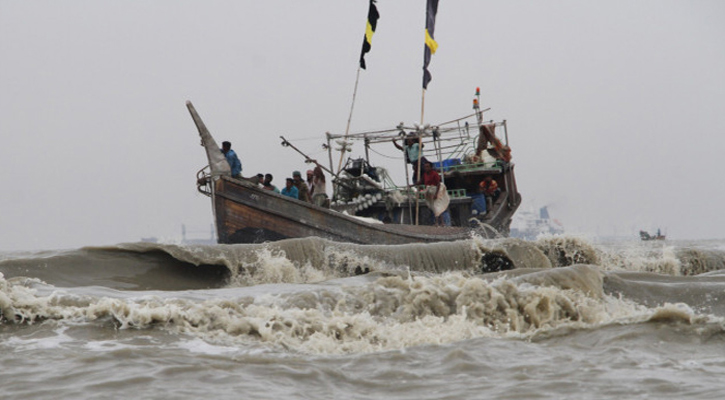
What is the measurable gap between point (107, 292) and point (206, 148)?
810 cm

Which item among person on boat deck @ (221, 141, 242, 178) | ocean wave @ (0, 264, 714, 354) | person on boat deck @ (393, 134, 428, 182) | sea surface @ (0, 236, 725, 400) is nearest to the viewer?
sea surface @ (0, 236, 725, 400)

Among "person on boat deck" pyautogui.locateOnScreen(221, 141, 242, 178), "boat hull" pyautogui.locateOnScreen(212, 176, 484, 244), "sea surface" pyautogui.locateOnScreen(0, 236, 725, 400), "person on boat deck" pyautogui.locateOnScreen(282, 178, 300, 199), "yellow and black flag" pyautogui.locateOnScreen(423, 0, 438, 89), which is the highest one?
"yellow and black flag" pyautogui.locateOnScreen(423, 0, 438, 89)

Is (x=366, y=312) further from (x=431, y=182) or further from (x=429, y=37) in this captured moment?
(x=429, y=37)

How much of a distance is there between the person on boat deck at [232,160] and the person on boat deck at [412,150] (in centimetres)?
418

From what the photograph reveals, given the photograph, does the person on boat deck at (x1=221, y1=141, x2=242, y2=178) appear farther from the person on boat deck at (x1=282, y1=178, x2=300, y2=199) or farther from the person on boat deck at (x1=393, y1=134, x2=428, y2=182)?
the person on boat deck at (x1=393, y1=134, x2=428, y2=182)

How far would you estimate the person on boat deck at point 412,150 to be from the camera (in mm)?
17519

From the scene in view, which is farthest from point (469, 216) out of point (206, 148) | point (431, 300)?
point (431, 300)

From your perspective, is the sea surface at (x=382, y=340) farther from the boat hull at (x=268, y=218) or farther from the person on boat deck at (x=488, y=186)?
the person on boat deck at (x=488, y=186)

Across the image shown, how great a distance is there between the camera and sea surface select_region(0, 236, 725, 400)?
164 inches

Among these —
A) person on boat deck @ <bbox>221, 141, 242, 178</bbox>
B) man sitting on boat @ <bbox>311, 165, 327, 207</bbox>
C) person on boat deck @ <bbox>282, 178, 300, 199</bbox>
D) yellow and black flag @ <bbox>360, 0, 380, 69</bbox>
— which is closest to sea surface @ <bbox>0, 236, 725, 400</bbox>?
person on boat deck @ <bbox>221, 141, 242, 178</bbox>

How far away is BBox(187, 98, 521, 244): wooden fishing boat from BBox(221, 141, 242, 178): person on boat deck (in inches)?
12.9

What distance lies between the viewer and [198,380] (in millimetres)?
4254

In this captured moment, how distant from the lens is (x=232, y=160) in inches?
607

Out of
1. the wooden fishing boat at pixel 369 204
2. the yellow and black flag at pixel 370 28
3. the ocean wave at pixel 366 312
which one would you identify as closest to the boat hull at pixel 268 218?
the wooden fishing boat at pixel 369 204
